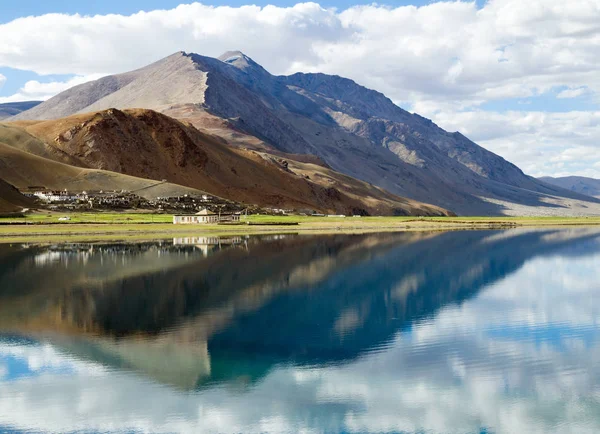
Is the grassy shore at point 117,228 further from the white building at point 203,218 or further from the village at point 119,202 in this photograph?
the village at point 119,202

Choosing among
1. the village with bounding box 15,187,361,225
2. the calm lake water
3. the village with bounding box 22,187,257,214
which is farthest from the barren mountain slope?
the calm lake water

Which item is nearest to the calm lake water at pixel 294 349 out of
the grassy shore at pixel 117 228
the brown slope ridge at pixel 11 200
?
the grassy shore at pixel 117 228

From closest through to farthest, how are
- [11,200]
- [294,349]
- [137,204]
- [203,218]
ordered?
[294,349], [203,218], [11,200], [137,204]

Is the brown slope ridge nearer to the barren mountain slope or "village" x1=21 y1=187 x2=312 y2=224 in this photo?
"village" x1=21 y1=187 x2=312 y2=224

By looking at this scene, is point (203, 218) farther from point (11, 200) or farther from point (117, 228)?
point (11, 200)

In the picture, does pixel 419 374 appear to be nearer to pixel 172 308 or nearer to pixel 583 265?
pixel 172 308

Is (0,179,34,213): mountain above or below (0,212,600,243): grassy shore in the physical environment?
above

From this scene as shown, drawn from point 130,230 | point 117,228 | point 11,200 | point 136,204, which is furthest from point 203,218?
point 11,200
